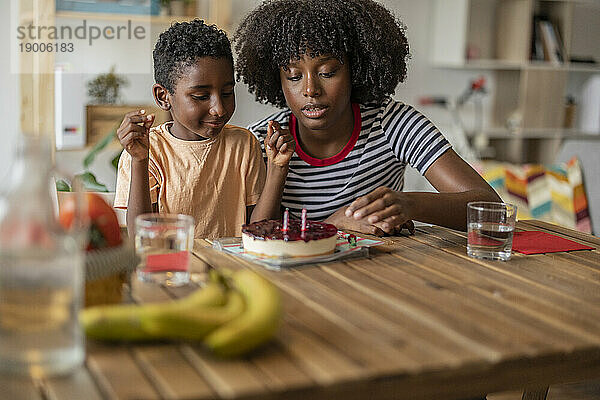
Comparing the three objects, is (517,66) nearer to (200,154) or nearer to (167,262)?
(200,154)

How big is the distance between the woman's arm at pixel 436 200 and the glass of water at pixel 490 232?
0.51ft

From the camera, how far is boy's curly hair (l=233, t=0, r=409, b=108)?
183 cm

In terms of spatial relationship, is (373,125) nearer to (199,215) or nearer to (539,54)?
(199,215)

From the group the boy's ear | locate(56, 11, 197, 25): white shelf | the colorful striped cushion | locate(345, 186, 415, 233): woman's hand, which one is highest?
locate(56, 11, 197, 25): white shelf

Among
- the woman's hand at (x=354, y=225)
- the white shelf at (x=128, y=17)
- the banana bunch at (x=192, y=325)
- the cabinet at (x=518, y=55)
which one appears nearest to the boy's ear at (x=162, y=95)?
the woman's hand at (x=354, y=225)

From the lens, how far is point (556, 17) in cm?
462

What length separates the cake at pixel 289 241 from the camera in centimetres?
132

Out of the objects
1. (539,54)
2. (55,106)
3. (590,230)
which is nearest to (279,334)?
(590,230)

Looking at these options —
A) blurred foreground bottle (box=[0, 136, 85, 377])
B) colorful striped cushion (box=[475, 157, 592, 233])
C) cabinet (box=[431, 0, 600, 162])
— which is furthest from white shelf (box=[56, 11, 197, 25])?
blurred foreground bottle (box=[0, 136, 85, 377])

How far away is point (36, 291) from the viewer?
81cm

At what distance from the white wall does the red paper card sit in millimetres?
2644

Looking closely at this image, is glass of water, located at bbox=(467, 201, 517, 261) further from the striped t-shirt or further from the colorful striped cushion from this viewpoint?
the colorful striped cushion

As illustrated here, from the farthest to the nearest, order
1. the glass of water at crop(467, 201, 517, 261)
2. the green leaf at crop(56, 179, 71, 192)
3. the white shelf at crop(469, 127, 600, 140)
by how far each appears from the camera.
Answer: the white shelf at crop(469, 127, 600, 140) < the green leaf at crop(56, 179, 71, 192) < the glass of water at crop(467, 201, 517, 261)

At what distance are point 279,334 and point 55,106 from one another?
2.94 metres
